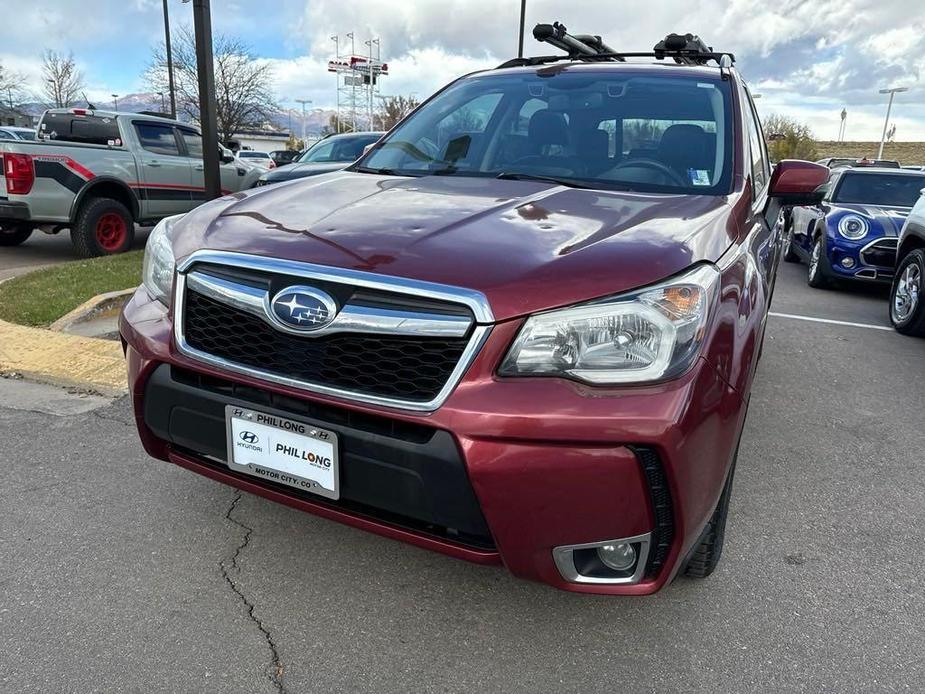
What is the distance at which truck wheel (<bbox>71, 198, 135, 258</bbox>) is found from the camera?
834cm

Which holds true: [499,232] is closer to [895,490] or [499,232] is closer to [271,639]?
[271,639]

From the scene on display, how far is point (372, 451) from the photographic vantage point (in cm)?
178

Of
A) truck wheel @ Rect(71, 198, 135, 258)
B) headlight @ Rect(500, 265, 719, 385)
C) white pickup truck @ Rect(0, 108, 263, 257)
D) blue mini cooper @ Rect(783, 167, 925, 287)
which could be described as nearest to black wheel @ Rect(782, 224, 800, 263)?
blue mini cooper @ Rect(783, 167, 925, 287)

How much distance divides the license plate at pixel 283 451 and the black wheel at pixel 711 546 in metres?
1.11

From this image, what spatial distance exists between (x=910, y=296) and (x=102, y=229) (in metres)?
8.67

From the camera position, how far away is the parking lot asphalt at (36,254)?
8114 millimetres

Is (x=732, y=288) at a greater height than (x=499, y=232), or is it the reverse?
(x=499, y=232)

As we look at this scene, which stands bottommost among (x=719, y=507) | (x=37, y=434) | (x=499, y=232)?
(x=37, y=434)

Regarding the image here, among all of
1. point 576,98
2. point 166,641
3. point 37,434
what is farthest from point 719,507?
point 37,434

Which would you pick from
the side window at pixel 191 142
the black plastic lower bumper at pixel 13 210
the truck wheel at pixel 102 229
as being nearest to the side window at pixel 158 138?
the side window at pixel 191 142

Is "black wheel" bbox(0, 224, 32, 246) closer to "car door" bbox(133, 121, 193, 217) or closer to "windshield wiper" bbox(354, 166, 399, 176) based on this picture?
"car door" bbox(133, 121, 193, 217)

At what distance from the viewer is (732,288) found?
2004mm

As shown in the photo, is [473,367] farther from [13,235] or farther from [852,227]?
[13,235]

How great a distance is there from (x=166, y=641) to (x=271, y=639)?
292 millimetres
